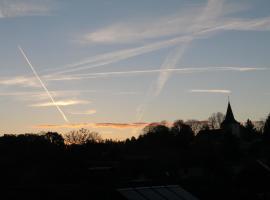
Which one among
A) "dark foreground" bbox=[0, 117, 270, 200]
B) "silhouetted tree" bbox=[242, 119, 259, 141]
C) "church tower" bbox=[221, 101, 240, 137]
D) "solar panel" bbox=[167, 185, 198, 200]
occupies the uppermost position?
"church tower" bbox=[221, 101, 240, 137]

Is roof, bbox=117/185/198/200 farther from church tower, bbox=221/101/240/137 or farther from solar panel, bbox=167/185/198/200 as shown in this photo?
church tower, bbox=221/101/240/137

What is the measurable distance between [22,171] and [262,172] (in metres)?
21.8

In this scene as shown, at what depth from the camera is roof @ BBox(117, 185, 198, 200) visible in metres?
21.3

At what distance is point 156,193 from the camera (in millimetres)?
21969

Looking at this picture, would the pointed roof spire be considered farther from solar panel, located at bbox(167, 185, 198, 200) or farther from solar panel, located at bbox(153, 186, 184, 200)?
solar panel, located at bbox(153, 186, 184, 200)

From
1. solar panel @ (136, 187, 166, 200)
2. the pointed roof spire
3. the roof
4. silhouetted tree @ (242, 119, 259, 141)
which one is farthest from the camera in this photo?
the pointed roof spire

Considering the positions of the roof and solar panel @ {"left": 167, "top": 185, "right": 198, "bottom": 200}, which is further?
solar panel @ {"left": 167, "top": 185, "right": 198, "bottom": 200}

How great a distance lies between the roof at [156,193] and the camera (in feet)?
69.8

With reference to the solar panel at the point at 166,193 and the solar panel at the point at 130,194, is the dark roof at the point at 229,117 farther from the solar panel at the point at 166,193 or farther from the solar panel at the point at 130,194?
the solar panel at the point at 130,194

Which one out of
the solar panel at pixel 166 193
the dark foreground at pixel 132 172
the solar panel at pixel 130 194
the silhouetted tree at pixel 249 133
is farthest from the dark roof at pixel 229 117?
the solar panel at pixel 130 194

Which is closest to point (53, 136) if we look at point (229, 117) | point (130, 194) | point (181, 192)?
point (229, 117)

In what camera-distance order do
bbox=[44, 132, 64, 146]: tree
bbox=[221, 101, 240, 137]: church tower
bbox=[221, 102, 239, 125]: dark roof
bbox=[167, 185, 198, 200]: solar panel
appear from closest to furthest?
bbox=[167, 185, 198, 200]: solar panel, bbox=[44, 132, 64, 146]: tree, bbox=[221, 101, 240, 137]: church tower, bbox=[221, 102, 239, 125]: dark roof

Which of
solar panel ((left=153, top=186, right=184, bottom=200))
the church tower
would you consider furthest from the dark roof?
solar panel ((left=153, top=186, right=184, bottom=200))

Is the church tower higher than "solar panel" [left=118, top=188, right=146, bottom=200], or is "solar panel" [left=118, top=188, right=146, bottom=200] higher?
the church tower
